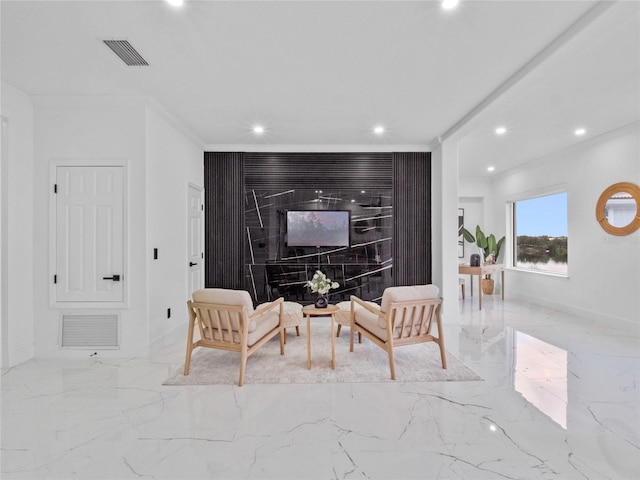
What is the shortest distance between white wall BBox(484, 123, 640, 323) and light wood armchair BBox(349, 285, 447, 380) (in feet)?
10.3

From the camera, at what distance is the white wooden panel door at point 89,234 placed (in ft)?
10.9

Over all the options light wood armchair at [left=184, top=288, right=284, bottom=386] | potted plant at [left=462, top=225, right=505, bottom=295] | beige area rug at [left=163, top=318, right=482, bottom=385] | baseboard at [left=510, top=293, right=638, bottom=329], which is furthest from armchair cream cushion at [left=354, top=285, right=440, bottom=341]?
potted plant at [left=462, top=225, right=505, bottom=295]

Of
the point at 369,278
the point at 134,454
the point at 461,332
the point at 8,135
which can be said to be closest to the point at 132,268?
the point at 8,135

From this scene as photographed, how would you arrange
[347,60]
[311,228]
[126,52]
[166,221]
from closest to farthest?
[126,52] < [347,60] < [166,221] < [311,228]

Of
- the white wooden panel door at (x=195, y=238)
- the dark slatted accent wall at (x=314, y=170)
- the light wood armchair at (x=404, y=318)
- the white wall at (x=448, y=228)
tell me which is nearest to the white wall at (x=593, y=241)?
the white wall at (x=448, y=228)

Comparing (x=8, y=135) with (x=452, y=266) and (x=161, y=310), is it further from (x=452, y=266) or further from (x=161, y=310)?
(x=452, y=266)

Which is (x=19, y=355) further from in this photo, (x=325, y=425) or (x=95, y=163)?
(x=325, y=425)


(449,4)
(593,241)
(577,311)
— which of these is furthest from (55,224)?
(577,311)

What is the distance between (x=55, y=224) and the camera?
3.33 meters

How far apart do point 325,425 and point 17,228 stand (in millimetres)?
3427

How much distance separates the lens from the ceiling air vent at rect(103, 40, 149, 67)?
243 centimetres

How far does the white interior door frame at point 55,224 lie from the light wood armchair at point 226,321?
0.98m

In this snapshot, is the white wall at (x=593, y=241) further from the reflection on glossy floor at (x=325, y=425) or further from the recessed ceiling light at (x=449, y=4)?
the recessed ceiling light at (x=449, y=4)

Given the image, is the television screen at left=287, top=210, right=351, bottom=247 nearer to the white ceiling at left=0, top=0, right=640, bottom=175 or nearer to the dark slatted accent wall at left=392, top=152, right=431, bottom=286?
the dark slatted accent wall at left=392, top=152, right=431, bottom=286
